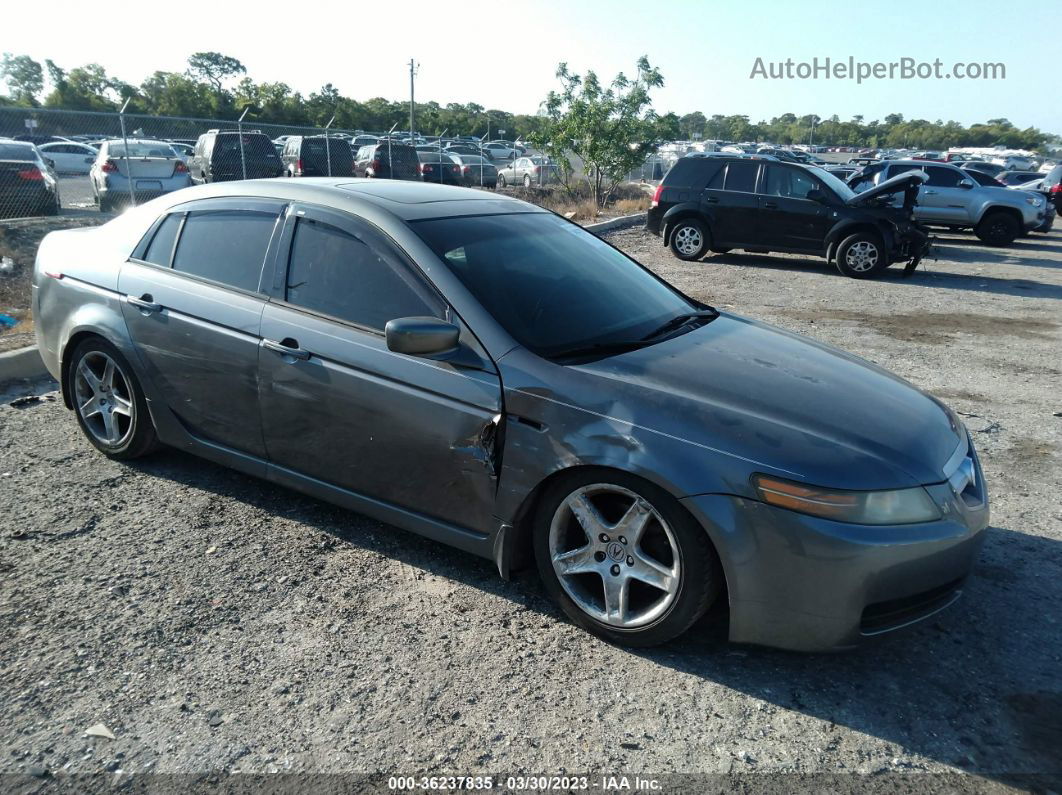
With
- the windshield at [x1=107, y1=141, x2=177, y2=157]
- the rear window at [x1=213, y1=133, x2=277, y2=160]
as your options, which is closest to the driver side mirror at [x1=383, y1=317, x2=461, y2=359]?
the windshield at [x1=107, y1=141, x2=177, y2=157]

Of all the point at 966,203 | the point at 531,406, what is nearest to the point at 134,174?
the point at 531,406

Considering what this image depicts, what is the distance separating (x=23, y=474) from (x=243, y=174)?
1479 centimetres

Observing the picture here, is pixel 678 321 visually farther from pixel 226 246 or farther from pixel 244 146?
pixel 244 146

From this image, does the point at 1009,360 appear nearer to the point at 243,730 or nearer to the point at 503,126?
the point at 243,730

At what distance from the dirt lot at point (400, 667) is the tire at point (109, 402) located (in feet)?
0.58

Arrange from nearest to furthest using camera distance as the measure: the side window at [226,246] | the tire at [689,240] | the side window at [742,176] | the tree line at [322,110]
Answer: the side window at [226,246]
the side window at [742,176]
the tire at [689,240]
the tree line at [322,110]

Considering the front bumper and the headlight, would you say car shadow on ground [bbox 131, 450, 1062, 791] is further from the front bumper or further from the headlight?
the headlight

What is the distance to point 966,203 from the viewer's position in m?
17.9

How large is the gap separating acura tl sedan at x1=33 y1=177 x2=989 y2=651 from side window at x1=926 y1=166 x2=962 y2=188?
54.2 ft

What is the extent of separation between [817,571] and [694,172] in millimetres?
12314

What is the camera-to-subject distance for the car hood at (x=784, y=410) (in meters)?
2.79

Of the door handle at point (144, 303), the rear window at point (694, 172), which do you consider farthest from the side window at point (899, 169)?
the door handle at point (144, 303)

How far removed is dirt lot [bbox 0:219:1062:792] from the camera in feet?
8.34

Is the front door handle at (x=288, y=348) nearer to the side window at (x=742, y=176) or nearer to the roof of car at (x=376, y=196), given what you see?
the roof of car at (x=376, y=196)
